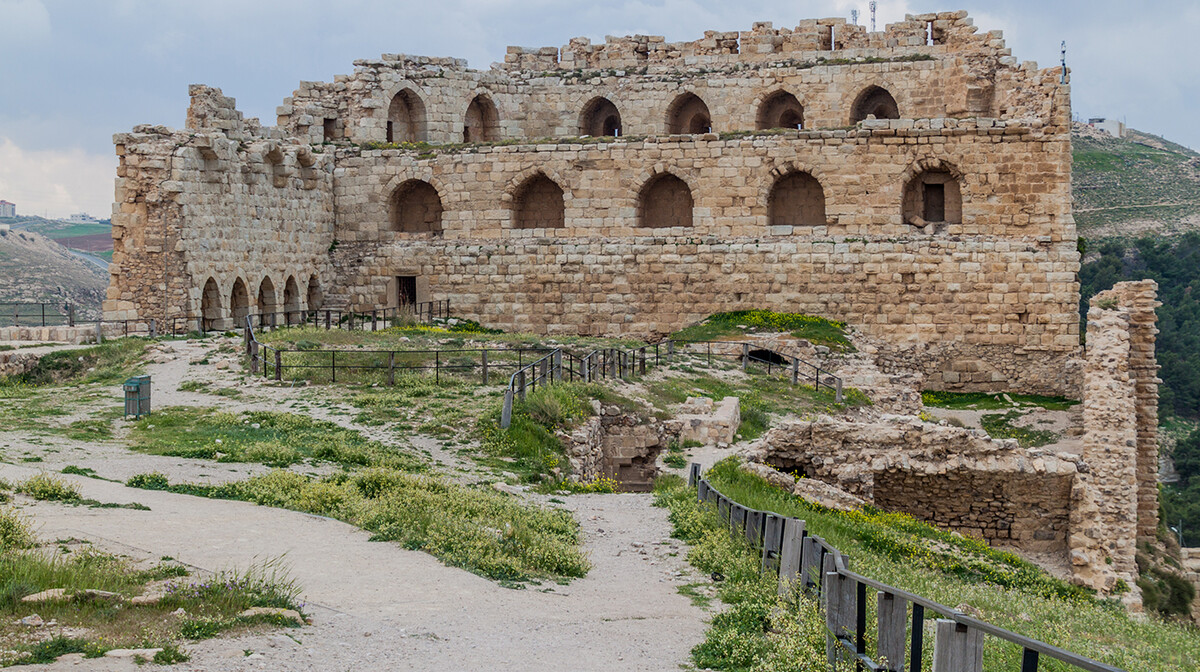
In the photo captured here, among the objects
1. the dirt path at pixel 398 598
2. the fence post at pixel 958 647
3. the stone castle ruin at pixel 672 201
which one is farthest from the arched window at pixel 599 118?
the fence post at pixel 958 647

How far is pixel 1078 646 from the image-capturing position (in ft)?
25.1

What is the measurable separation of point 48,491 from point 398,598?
421cm

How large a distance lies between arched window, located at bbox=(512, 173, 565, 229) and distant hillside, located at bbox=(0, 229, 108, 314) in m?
19.0

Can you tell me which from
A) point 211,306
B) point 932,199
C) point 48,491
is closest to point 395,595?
point 48,491

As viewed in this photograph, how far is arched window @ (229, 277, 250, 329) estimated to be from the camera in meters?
27.5

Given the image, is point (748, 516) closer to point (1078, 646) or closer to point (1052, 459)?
point (1078, 646)

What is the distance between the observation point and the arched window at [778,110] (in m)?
33.1

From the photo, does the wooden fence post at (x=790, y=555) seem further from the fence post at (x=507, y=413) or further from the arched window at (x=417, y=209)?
the arched window at (x=417, y=209)

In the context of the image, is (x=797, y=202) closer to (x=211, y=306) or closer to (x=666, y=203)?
(x=666, y=203)

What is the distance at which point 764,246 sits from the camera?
28328mm

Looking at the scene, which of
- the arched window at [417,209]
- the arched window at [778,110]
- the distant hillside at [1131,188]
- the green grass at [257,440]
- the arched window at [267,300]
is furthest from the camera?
the distant hillside at [1131,188]

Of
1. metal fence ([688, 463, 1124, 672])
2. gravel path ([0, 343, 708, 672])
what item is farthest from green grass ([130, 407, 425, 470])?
metal fence ([688, 463, 1124, 672])

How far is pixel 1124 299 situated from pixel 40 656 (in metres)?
20.0

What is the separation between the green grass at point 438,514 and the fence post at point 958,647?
460 cm
